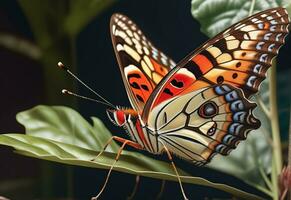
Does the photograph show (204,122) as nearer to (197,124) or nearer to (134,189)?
(197,124)

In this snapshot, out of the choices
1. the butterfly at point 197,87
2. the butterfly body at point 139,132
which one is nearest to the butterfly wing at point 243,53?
the butterfly at point 197,87

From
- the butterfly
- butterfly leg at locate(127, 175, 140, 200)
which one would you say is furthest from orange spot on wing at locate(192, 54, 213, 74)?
butterfly leg at locate(127, 175, 140, 200)

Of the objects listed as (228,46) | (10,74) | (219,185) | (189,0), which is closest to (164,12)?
(189,0)

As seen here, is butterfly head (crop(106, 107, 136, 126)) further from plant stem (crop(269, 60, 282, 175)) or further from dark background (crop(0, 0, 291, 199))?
plant stem (crop(269, 60, 282, 175))

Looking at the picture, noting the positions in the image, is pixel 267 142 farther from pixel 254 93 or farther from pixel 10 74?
pixel 10 74

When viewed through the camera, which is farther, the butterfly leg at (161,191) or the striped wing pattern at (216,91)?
the butterfly leg at (161,191)

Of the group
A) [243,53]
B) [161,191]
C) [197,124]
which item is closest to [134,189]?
[161,191]

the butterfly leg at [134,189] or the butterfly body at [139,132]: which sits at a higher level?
the butterfly body at [139,132]

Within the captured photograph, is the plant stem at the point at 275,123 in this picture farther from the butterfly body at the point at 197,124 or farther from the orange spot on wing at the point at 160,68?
the orange spot on wing at the point at 160,68
